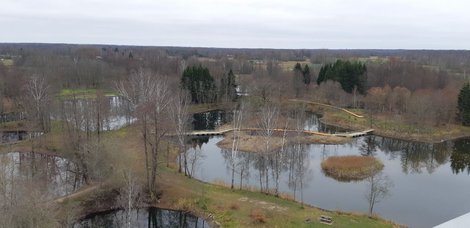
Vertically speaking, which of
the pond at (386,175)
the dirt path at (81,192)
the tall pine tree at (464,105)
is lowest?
the pond at (386,175)

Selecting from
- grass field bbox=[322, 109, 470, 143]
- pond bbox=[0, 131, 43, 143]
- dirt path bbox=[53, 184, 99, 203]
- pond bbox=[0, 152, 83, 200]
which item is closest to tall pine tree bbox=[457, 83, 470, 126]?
grass field bbox=[322, 109, 470, 143]

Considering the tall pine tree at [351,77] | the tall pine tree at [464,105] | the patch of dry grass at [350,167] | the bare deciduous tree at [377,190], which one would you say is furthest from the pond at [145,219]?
the tall pine tree at [351,77]

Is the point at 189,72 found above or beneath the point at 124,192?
above

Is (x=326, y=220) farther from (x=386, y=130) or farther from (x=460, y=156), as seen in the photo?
(x=386, y=130)

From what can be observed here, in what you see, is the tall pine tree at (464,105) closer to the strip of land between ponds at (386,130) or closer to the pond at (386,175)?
the strip of land between ponds at (386,130)

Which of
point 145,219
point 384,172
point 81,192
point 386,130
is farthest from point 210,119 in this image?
point 145,219

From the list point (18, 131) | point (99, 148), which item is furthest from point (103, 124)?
point (99, 148)

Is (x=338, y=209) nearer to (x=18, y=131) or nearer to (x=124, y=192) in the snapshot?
(x=124, y=192)
